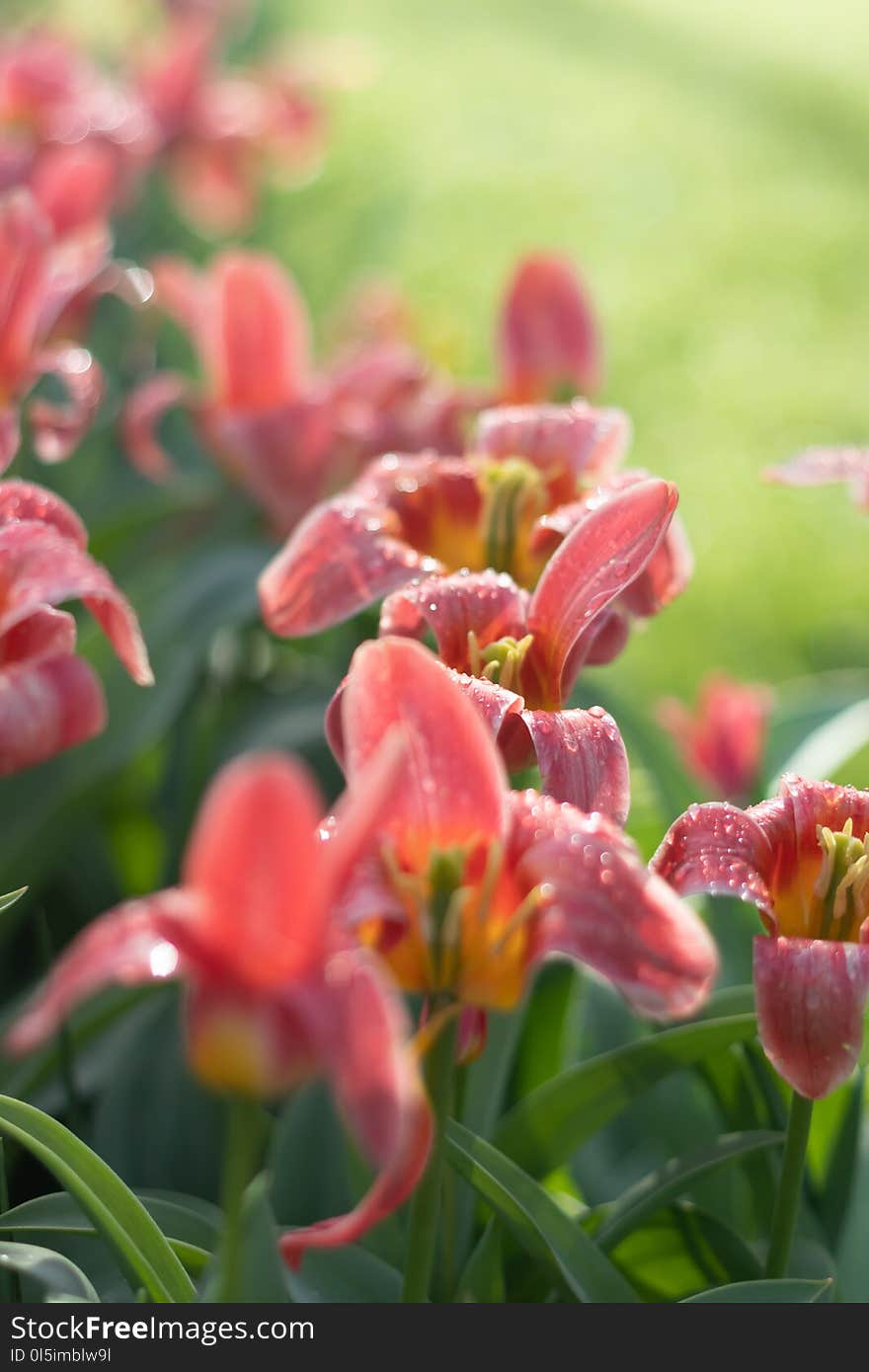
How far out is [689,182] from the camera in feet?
15.0

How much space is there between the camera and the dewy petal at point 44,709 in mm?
687

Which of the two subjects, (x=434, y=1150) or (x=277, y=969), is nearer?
(x=277, y=969)

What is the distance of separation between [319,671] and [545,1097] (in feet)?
2.84

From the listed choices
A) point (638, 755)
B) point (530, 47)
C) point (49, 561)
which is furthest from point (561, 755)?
point (530, 47)

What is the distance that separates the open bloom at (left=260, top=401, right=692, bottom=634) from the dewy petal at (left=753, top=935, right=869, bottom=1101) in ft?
0.63

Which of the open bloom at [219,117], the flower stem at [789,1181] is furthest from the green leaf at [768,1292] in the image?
the open bloom at [219,117]

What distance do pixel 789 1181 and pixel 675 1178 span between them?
0.09 metres

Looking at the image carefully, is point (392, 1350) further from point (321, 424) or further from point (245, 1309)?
point (321, 424)

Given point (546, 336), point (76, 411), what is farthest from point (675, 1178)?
point (546, 336)

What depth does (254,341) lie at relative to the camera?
4.55ft

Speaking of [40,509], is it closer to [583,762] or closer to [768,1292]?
[583,762]

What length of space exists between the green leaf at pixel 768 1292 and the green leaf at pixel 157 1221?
0.23 m

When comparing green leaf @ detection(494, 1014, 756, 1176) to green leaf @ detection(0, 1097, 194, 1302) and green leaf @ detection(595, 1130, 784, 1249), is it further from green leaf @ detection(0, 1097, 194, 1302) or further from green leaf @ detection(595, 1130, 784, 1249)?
green leaf @ detection(0, 1097, 194, 1302)

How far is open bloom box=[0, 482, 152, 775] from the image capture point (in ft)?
2.13
